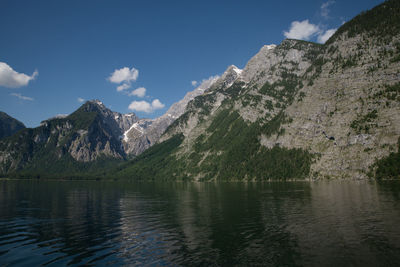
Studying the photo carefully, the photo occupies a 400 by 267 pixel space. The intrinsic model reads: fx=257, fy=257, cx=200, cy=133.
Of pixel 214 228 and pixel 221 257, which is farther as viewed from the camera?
pixel 214 228

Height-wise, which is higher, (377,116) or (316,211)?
(377,116)

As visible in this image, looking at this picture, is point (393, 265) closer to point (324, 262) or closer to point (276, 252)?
point (324, 262)

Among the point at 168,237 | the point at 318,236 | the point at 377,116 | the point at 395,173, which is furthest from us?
the point at 377,116

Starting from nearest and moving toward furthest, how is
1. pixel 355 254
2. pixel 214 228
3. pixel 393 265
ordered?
1. pixel 393 265
2. pixel 355 254
3. pixel 214 228

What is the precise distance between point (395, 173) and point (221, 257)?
17030cm

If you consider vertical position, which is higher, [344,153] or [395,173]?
[344,153]

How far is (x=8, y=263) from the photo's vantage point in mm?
27344

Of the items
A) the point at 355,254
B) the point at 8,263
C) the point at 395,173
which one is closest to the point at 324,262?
the point at 355,254

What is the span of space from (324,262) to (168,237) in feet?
68.6

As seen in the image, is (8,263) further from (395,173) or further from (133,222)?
(395,173)

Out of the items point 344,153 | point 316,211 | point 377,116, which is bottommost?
point 316,211

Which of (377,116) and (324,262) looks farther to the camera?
(377,116)

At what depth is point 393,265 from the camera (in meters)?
23.5

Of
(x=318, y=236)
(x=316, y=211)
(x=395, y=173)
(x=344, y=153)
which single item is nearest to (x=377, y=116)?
(x=344, y=153)
